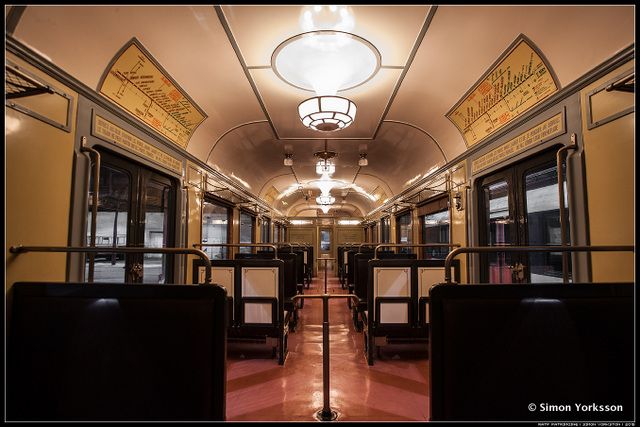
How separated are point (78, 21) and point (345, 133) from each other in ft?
13.1

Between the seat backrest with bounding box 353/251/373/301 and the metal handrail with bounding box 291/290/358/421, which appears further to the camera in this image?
the seat backrest with bounding box 353/251/373/301

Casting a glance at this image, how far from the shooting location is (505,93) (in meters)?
3.08

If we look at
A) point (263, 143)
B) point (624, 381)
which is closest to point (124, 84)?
point (263, 143)

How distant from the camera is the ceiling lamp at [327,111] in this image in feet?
9.76

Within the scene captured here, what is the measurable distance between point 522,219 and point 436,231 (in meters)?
2.84

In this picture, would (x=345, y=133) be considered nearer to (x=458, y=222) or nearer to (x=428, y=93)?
(x=428, y=93)

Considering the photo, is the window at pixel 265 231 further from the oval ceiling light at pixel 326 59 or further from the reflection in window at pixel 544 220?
the reflection in window at pixel 544 220

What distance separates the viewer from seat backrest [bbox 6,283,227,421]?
140 centimetres

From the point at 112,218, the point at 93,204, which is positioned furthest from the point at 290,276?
the point at 93,204

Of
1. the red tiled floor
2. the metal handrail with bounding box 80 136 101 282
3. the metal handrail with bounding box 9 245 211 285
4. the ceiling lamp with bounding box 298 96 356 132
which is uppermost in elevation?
the ceiling lamp with bounding box 298 96 356 132

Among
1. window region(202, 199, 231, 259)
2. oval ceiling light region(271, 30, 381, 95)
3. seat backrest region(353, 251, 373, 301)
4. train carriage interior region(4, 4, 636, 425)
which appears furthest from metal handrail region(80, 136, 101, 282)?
seat backrest region(353, 251, 373, 301)

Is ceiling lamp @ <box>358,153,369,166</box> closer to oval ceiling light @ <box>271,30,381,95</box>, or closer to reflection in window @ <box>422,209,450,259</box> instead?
reflection in window @ <box>422,209,450,259</box>

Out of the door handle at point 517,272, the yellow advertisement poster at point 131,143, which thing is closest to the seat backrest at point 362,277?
the door handle at point 517,272

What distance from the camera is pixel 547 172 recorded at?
298 cm
